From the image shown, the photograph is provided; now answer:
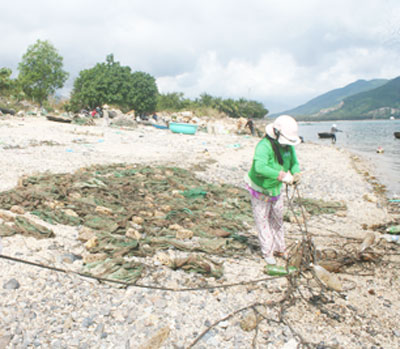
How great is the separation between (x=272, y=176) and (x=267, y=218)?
0.71m

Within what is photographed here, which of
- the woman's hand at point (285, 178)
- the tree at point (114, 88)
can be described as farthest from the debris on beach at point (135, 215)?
the tree at point (114, 88)

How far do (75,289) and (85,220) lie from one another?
1963 mm

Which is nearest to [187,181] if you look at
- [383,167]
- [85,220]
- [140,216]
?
[140,216]

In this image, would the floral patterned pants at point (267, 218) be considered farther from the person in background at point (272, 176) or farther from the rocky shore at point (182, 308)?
the rocky shore at point (182, 308)

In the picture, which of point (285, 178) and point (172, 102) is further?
point (172, 102)

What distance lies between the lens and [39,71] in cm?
Result: 3775

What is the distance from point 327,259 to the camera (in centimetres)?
430

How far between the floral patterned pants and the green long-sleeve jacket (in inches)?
6.3

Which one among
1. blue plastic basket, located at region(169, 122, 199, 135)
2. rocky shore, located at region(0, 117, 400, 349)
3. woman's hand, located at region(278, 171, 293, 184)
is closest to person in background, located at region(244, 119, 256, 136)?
blue plastic basket, located at region(169, 122, 199, 135)

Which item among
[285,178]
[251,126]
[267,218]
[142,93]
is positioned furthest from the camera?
[142,93]

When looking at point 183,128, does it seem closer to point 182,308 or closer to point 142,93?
point 142,93

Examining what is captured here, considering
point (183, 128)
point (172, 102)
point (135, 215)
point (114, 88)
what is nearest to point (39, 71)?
point (114, 88)

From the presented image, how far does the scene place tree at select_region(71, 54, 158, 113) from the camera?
34.6 meters

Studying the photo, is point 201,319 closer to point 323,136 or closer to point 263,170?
point 263,170
